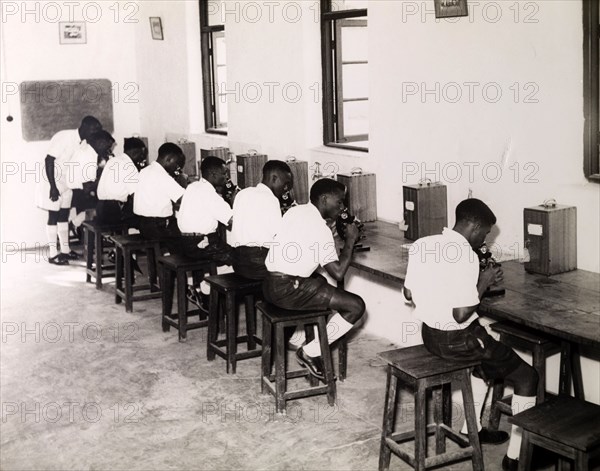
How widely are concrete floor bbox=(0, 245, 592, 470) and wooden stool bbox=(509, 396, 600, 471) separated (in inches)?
22.9

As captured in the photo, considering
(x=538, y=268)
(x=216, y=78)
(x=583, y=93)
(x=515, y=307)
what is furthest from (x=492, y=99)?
(x=216, y=78)

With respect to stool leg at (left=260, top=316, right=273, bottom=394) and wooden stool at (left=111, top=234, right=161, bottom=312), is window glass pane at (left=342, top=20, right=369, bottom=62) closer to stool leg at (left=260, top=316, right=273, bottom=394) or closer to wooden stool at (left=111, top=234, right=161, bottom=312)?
wooden stool at (left=111, top=234, right=161, bottom=312)

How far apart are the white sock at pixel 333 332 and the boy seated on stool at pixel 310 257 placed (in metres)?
0.09

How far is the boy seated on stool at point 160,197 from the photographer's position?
6047 millimetres

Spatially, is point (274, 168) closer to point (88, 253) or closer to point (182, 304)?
point (182, 304)

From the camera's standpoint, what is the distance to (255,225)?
185 inches

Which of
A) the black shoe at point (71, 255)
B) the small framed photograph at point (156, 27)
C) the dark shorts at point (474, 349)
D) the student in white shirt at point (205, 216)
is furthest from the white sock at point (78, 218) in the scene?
the dark shorts at point (474, 349)

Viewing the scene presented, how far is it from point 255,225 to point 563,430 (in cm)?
229

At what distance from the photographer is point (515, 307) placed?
10.8ft

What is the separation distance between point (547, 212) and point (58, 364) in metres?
3.13

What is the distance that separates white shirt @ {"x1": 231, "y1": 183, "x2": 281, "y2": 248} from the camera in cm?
470

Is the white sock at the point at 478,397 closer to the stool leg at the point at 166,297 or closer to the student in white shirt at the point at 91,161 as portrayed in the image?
the stool leg at the point at 166,297

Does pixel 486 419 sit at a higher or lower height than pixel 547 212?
lower

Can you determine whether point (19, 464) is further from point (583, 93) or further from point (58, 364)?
point (583, 93)
